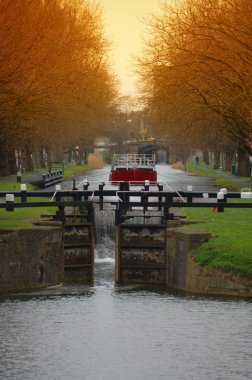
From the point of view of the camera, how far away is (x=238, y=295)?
34156 mm

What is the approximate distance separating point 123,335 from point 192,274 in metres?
7.04

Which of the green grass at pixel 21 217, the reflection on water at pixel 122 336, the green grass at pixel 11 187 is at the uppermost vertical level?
the green grass at pixel 11 187

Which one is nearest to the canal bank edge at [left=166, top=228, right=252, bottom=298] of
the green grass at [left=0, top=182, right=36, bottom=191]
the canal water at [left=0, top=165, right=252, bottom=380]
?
the canal water at [left=0, top=165, right=252, bottom=380]

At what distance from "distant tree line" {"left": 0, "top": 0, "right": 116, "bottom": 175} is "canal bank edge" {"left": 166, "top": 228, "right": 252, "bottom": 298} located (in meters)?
17.0

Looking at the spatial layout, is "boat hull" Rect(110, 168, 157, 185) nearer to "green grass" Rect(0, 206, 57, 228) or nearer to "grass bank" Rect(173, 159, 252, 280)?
"green grass" Rect(0, 206, 57, 228)

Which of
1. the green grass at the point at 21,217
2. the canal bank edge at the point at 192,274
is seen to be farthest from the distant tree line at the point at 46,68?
the canal bank edge at the point at 192,274

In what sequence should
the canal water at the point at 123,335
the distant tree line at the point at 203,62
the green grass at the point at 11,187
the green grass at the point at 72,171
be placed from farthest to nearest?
the green grass at the point at 72,171 < the green grass at the point at 11,187 < the distant tree line at the point at 203,62 < the canal water at the point at 123,335

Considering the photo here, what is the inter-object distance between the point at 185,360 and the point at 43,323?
5.58 meters

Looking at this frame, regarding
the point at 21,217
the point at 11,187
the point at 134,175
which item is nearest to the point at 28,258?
the point at 21,217

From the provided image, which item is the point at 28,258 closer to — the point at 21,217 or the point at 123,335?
the point at 21,217

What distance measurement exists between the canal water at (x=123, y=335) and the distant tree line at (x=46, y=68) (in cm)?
2006

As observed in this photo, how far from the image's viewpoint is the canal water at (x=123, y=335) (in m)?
25.9

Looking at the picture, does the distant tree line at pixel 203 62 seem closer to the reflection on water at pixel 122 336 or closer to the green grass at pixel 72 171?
the reflection on water at pixel 122 336

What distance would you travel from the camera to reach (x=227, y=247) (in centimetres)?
3609
